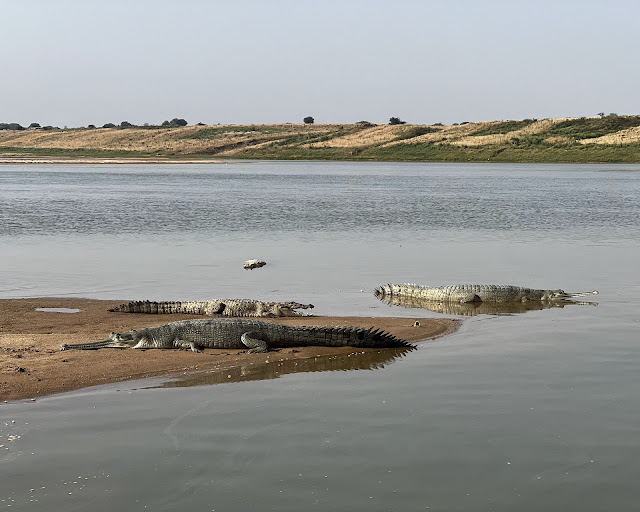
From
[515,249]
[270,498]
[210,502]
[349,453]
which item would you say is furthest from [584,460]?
[515,249]

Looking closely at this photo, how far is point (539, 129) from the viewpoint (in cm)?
9838

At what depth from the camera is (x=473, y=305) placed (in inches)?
580

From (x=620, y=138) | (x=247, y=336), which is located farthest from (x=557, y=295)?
(x=620, y=138)

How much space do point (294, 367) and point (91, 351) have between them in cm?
253

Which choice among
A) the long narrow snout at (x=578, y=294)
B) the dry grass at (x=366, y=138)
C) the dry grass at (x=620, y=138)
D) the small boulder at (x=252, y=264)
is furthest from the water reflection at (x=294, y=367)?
the dry grass at (x=366, y=138)

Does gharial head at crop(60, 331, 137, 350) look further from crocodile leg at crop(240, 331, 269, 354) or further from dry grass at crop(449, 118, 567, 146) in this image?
dry grass at crop(449, 118, 567, 146)

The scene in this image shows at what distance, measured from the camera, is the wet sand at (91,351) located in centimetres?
932

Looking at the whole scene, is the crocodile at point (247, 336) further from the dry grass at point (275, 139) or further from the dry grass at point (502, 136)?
the dry grass at point (502, 136)

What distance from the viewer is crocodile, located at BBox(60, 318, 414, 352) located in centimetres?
1095

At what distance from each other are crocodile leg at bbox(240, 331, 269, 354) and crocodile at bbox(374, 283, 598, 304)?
4626 millimetres

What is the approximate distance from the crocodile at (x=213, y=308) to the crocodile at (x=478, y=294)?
2.54m

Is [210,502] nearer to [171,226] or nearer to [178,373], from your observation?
[178,373]

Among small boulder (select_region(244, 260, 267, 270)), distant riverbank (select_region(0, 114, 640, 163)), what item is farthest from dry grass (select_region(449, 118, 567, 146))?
small boulder (select_region(244, 260, 267, 270))

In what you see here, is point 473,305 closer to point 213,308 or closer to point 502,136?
point 213,308
